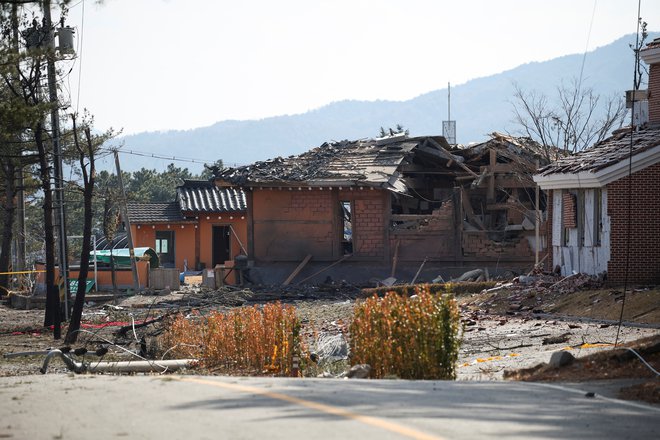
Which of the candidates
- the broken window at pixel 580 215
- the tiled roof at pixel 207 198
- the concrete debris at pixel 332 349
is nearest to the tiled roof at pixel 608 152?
the broken window at pixel 580 215

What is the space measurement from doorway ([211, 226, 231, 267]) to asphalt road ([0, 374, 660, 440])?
4548cm

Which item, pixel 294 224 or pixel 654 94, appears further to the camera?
pixel 294 224

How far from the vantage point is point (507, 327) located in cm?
2384

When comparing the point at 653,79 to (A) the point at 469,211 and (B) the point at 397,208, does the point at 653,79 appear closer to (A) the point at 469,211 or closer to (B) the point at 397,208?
(A) the point at 469,211

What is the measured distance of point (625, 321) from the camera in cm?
2217

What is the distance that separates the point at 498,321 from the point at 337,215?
17.6 metres

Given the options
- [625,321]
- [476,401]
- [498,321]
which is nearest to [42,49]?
[498,321]

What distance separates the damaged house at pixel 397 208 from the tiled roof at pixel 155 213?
13772 mm

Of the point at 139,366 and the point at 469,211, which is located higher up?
the point at 469,211

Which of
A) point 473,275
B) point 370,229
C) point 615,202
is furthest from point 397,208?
point 615,202

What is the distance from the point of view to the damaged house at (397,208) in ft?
134

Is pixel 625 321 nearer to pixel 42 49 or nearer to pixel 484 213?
pixel 42 49

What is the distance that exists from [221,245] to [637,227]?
110 ft

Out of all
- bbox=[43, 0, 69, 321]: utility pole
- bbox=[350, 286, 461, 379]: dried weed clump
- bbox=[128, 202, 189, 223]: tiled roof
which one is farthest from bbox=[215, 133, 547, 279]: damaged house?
bbox=[350, 286, 461, 379]: dried weed clump
